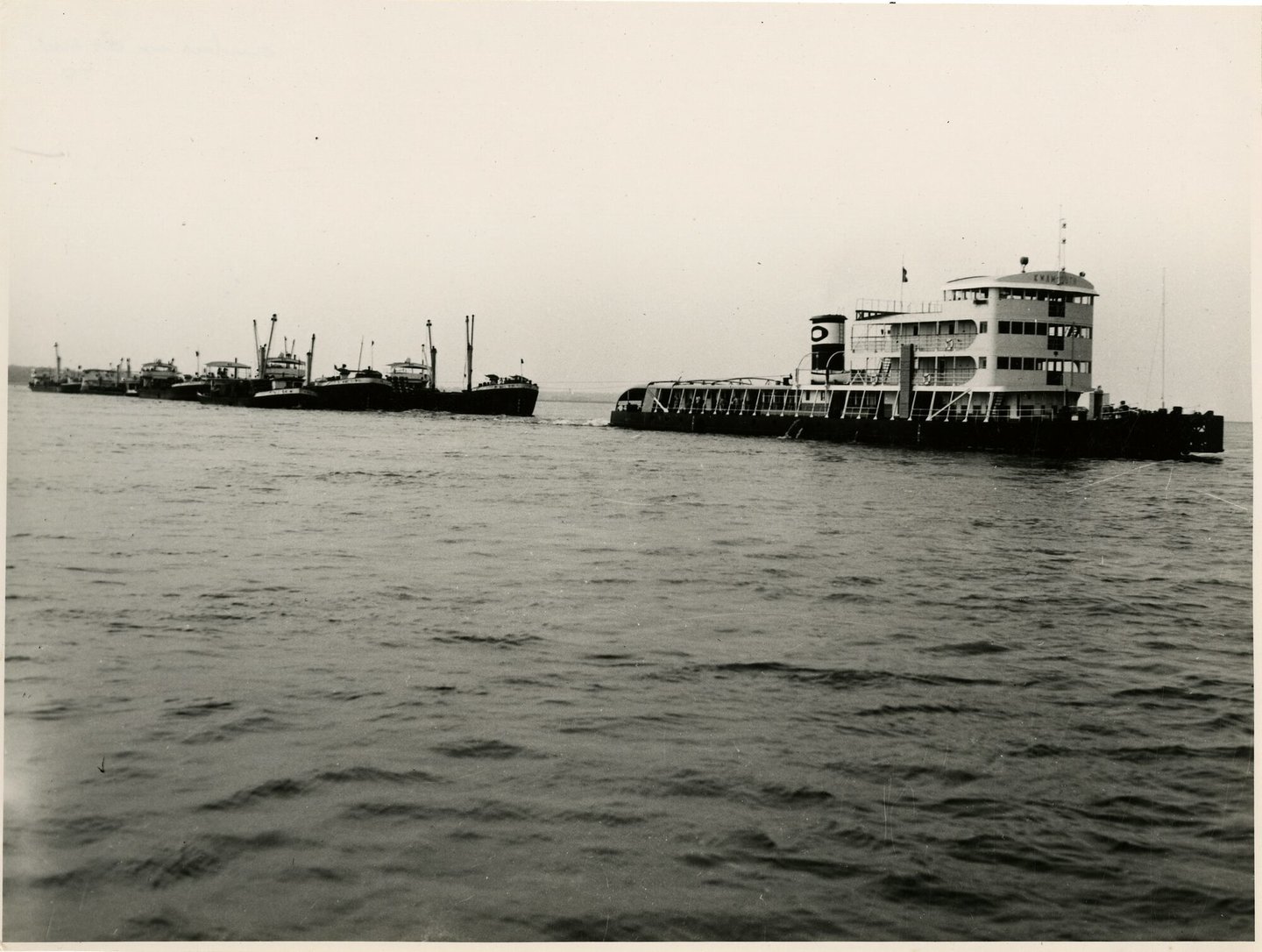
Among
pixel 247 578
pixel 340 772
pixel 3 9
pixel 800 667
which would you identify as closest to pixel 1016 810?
pixel 800 667

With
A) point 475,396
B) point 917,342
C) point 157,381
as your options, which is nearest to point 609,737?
point 917,342

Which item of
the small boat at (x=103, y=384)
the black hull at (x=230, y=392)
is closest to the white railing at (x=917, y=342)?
the black hull at (x=230, y=392)

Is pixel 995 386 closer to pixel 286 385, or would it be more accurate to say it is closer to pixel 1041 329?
pixel 1041 329

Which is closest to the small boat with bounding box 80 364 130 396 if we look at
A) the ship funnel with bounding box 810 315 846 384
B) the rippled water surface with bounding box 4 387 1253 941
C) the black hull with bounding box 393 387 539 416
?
the black hull with bounding box 393 387 539 416

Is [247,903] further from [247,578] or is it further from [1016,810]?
[247,578]

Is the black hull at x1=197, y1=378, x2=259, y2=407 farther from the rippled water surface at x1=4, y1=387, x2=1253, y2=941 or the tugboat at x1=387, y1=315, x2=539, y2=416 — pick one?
the rippled water surface at x1=4, y1=387, x2=1253, y2=941

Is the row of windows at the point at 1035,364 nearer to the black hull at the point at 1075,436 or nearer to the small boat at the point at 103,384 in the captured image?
the black hull at the point at 1075,436
